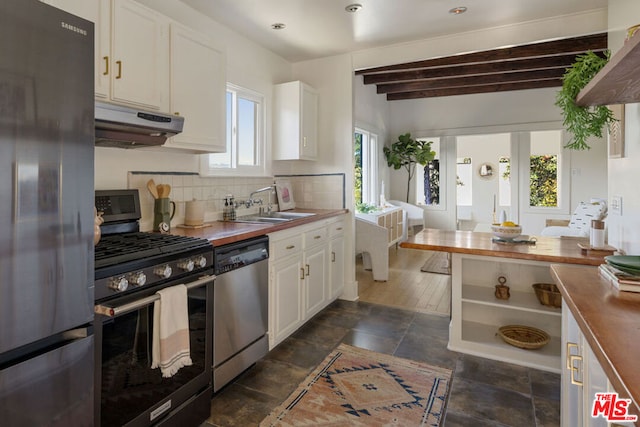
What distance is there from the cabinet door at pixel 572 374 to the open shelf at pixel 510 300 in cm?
105

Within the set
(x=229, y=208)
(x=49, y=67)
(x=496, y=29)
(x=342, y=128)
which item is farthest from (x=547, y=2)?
(x=49, y=67)

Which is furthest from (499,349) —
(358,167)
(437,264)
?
(358,167)

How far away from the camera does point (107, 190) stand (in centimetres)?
205

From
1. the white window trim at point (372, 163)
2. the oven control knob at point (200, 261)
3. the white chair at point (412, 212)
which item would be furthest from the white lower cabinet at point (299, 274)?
the white chair at point (412, 212)

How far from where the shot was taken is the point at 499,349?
250 centimetres

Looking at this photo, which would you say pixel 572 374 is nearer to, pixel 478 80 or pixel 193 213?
pixel 193 213

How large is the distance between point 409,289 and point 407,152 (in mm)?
3570

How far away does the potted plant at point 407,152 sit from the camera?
6938 millimetres

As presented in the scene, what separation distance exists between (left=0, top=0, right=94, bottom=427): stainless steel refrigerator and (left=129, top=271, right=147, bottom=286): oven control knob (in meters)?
0.23

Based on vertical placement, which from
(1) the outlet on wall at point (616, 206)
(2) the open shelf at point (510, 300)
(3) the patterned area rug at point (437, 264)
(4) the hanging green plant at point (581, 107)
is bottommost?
(3) the patterned area rug at point (437, 264)

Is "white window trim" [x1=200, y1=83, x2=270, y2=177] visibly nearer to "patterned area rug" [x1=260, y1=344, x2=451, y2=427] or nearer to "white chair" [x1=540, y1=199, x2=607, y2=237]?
"patterned area rug" [x1=260, y1=344, x2=451, y2=427]

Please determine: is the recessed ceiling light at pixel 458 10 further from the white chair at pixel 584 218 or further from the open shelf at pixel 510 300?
the white chair at pixel 584 218

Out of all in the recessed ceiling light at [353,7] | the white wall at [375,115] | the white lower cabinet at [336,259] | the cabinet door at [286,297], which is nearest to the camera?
the cabinet door at [286,297]

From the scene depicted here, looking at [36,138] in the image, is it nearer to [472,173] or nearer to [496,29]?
[496,29]
